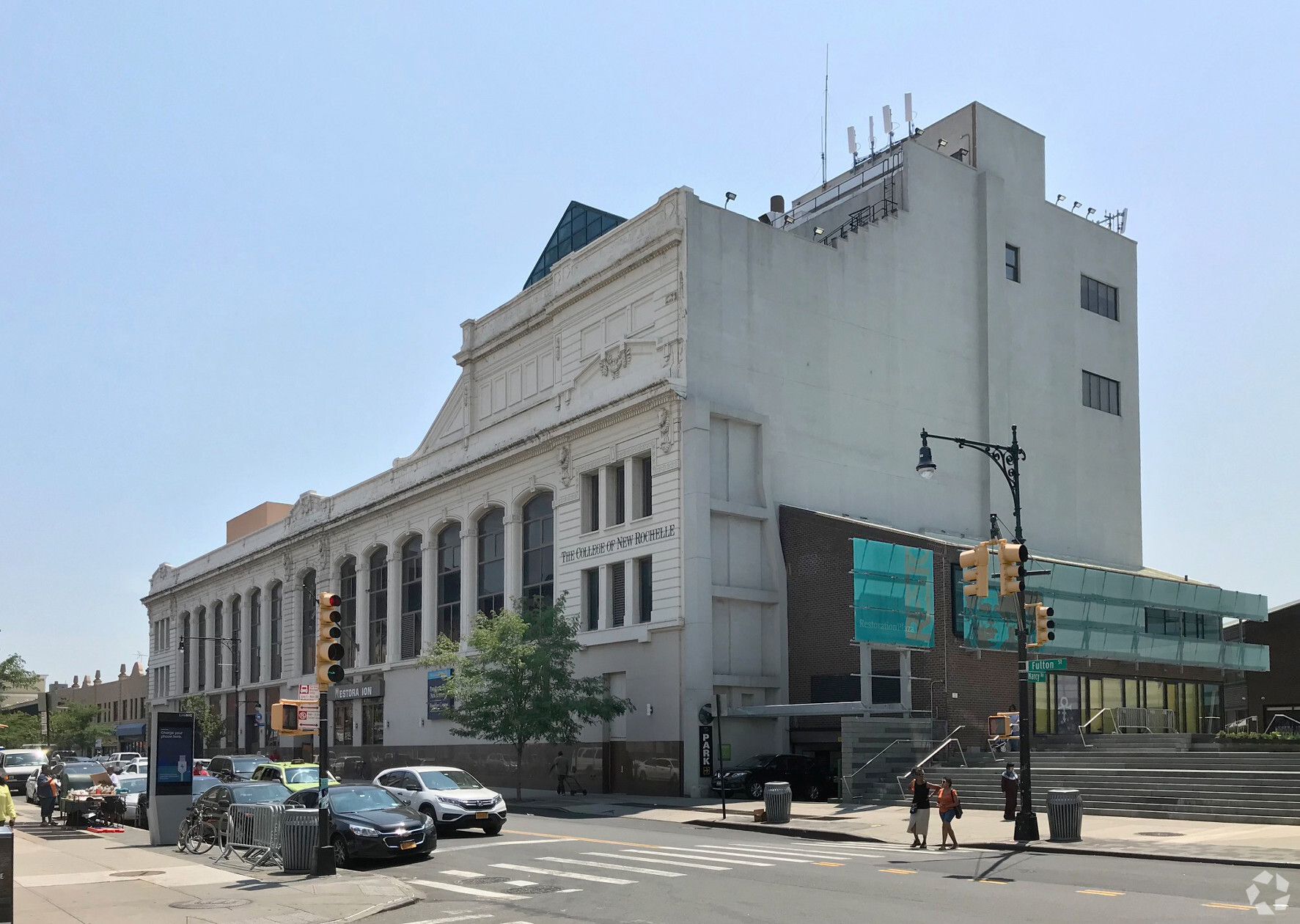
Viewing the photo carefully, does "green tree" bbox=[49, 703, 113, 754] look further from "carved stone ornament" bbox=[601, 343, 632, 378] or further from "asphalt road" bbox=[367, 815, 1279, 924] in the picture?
"asphalt road" bbox=[367, 815, 1279, 924]

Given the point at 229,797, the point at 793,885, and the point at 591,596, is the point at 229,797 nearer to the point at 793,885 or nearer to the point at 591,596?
the point at 793,885

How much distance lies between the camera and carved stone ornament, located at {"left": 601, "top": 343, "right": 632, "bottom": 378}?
161 ft

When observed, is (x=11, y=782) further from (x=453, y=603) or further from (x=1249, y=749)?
(x=1249, y=749)

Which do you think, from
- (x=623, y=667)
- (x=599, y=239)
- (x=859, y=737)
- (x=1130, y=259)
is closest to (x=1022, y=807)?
(x=859, y=737)

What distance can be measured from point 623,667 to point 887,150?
2701cm

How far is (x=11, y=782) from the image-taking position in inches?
2205

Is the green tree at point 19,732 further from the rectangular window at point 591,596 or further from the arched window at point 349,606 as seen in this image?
the rectangular window at point 591,596

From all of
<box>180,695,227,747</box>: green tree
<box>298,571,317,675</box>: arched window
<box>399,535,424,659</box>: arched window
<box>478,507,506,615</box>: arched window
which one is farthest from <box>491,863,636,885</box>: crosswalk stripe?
<box>180,695,227,747</box>: green tree

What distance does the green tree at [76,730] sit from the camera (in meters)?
113

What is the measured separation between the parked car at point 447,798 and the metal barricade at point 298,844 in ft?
21.9

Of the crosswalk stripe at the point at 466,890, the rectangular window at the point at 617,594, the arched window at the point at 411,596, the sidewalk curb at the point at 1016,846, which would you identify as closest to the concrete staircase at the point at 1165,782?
the sidewalk curb at the point at 1016,846

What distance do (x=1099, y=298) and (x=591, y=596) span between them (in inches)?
1198

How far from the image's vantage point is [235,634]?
293ft

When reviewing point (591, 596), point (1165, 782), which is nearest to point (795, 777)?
point (1165, 782)
